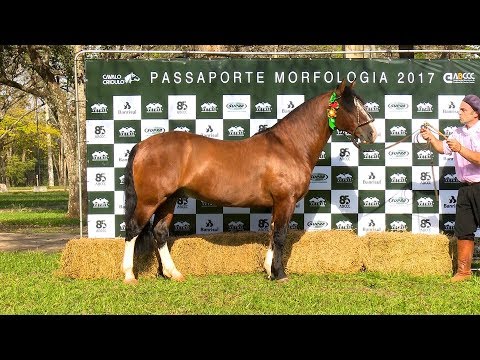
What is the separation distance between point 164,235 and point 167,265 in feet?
1.22

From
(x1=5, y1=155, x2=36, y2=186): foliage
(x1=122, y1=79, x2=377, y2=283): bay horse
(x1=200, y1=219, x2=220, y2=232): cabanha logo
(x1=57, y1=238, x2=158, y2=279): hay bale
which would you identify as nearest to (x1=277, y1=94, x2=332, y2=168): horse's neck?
(x1=122, y1=79, x2=377, y2=283): bay horse

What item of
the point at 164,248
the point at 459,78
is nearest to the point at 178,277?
the point at 164,248

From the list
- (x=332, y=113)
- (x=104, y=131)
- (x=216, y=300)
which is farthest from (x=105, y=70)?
(x=216, y=300)

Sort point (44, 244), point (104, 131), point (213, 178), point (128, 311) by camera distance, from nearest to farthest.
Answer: point (128, 311), point (213, 178), point (104, 131), point (44, 244)

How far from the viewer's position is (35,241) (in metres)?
11.4

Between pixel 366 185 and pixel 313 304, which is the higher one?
pixel 366 185

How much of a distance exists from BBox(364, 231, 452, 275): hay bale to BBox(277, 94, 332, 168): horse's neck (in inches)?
55.5

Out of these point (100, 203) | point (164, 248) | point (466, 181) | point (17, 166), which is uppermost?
point (17, 166)

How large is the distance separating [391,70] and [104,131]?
13.6 ft

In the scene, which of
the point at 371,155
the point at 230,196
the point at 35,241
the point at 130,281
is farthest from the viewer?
the point at 35,241

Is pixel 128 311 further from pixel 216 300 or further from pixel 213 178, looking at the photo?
pixel 213 178

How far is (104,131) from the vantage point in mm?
7648

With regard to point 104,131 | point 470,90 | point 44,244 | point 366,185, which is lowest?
point 44,244

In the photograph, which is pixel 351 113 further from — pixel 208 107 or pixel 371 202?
pixel 208 107
